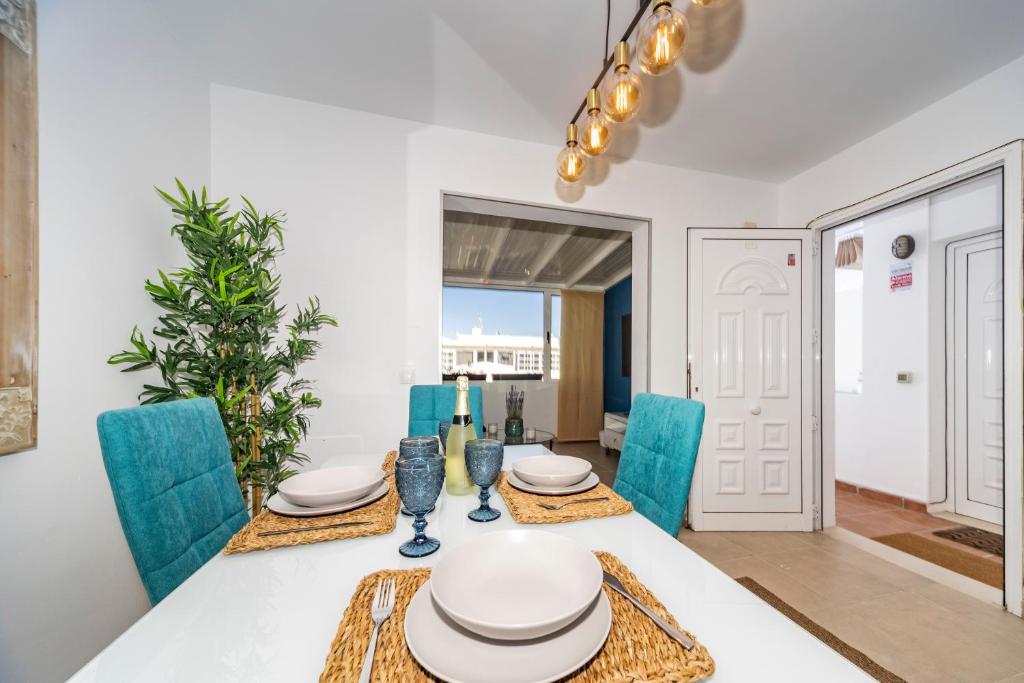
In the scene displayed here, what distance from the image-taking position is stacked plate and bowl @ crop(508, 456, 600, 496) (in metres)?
1.01

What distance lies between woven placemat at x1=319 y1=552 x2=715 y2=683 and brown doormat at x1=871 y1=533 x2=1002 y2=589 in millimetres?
2921

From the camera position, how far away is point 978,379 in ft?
9.46

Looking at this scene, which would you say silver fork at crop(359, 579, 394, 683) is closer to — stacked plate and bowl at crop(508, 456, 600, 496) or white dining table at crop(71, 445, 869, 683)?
white dining table at crop(71, 445, 869, 683)

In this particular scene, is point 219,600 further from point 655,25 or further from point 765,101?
point 765,101

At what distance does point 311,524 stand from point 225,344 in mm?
1233

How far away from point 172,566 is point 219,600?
1.00 ft

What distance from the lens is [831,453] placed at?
2795 mm

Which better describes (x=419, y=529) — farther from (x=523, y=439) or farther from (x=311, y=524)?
(x=523, y=439)

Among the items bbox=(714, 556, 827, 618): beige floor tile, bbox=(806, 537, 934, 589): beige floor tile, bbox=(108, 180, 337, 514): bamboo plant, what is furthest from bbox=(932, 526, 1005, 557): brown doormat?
bbox=(108, 180, 337, 514): bamboo plant

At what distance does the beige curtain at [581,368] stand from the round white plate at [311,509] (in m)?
4.89

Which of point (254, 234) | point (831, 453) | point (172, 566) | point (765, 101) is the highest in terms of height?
point (765, 101)

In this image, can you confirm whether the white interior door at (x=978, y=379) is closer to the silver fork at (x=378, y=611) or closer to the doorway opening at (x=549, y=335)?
the doorway opening at (x=549, y=335)

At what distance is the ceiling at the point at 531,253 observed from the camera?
3.74 meters

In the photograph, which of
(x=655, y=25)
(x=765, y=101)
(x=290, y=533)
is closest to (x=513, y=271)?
(x=765, y=101)
